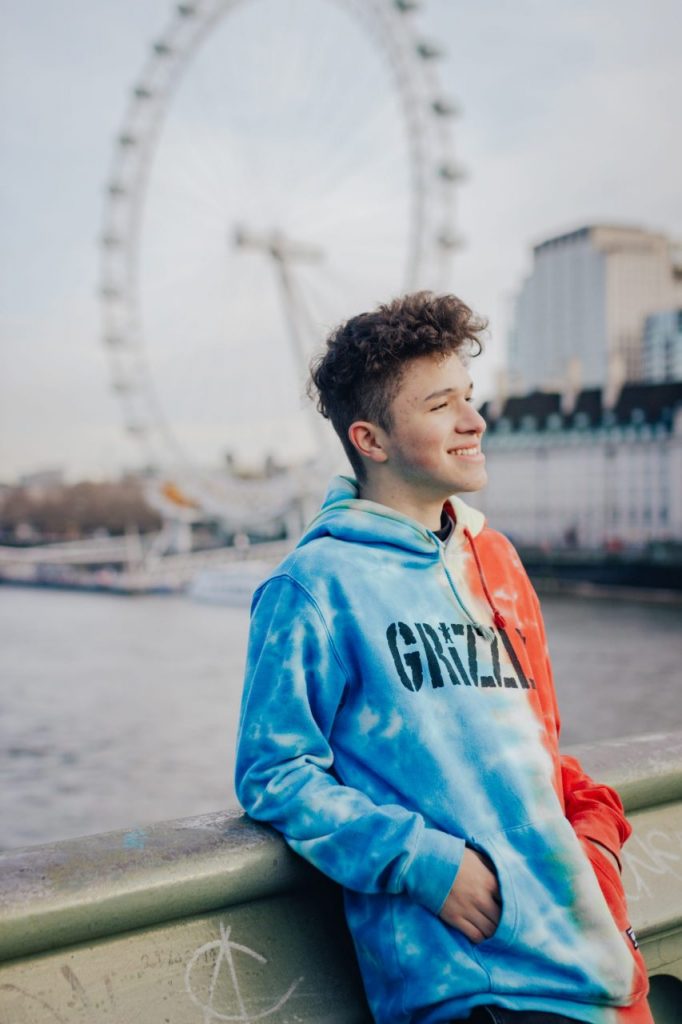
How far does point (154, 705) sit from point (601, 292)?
7267 cm

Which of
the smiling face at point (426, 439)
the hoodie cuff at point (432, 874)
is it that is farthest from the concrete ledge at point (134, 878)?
the smiling face at point (426, 439)

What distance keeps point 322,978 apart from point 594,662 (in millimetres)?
18346

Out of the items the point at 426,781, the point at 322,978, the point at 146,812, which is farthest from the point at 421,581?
the point at 146,812

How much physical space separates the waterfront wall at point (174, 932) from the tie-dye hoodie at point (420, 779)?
2.8 inches

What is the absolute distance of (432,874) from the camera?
1120 mm

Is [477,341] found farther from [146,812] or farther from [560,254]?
[560,254]

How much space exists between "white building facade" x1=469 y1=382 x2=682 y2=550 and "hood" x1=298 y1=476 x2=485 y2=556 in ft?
138

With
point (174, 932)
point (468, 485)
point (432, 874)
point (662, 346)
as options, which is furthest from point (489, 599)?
point (662, 346)

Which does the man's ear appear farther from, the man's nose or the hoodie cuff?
the hoodie cuff

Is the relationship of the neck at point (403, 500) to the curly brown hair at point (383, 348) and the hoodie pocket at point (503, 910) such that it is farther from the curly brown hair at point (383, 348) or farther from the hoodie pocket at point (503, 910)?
the hoodie pocket at point (503, 910)

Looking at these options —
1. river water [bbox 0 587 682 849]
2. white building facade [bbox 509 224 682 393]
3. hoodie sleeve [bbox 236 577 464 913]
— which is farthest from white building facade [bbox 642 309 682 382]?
hoodie sleeve [bbox 236 577 464 913]

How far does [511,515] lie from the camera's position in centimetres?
4984

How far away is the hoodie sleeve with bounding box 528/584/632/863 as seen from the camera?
4.25 ft

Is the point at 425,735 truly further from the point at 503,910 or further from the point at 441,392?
the point at 441,392
